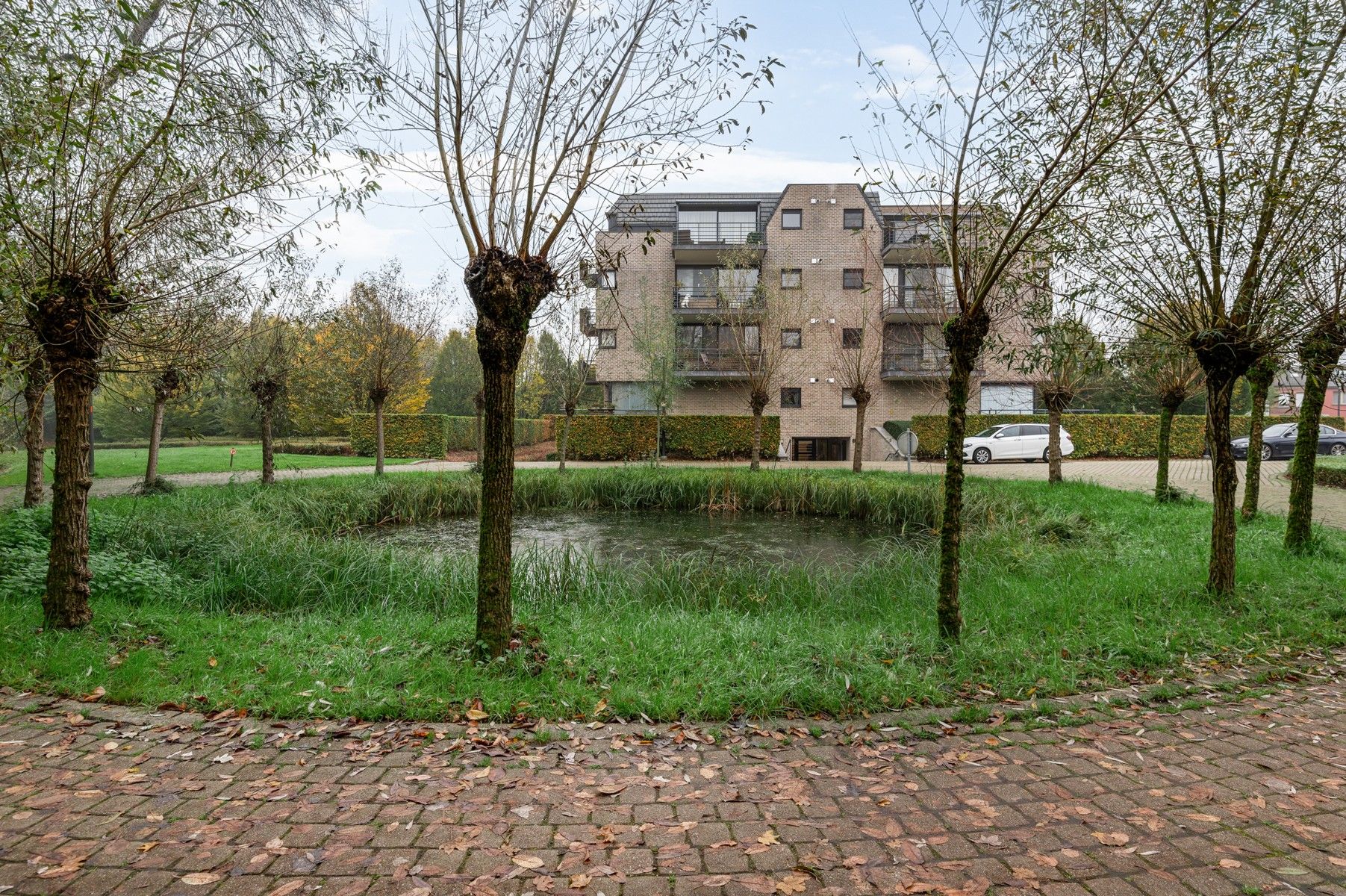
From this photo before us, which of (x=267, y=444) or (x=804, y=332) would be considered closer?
(x=267, y=444)

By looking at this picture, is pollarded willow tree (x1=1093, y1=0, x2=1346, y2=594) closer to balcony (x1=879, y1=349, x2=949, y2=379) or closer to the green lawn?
the green lawn

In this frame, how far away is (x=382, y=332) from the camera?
47.2 ft

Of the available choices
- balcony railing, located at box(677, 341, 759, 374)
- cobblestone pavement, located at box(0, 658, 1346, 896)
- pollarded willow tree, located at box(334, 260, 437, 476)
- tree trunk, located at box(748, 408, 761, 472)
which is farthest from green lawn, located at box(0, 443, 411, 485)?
cobblestone pavement, located at box(0, 658, 1346, 896)

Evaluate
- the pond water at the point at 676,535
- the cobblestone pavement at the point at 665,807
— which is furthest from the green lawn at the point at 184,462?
the cobblestone pavement at the point at 665,807

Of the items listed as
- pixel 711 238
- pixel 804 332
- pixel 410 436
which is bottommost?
pixel 410 436

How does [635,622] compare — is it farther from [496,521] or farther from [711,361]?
[711,361]

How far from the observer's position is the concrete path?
36.6 ft

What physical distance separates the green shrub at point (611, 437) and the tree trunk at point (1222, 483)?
1881 cm

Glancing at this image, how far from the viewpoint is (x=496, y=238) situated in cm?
425

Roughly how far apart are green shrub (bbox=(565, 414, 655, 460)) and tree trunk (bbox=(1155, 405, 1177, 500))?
1513cm

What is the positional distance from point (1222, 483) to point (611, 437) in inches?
767

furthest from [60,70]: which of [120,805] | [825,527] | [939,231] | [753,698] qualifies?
[825,527]

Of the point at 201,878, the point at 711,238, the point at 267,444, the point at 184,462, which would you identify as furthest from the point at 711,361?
the point at 201,878

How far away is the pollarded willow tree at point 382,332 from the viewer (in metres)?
14.5
